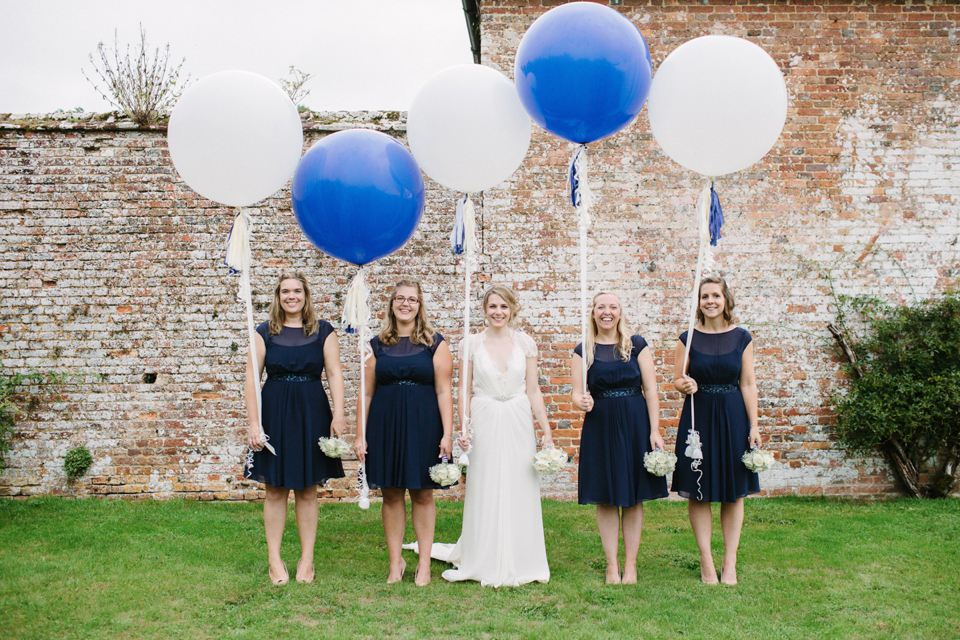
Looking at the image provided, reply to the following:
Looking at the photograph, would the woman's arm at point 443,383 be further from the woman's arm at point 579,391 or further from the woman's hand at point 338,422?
the woman's arm at point 579,391

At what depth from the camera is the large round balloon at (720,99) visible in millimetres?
3381

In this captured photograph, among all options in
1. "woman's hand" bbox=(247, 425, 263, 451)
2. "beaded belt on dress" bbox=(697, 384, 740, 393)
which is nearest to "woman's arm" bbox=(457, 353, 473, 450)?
"woman's hand" bbox=(247, 425, 263, 451)

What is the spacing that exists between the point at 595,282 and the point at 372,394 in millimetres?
2433

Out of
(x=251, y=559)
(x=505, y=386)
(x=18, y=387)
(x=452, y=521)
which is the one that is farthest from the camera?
(x=18, y=387)

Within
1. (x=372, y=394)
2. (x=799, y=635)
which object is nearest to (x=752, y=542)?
(x=799, y=635)

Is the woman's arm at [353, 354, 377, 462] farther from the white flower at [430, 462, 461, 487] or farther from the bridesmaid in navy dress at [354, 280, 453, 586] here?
the white flower at [430, 462, 461, 487]

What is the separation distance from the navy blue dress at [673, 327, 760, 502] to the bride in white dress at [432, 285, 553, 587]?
0.82 m

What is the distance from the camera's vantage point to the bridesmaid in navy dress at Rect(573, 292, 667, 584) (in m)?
3.93

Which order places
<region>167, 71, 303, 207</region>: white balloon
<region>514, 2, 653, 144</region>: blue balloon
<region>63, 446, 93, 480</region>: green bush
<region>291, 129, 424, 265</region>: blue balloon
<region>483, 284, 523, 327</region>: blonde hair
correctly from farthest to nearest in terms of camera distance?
1. <region>63, 446, 93, 480</region>: green bush
2. <region>483, 284, 523, 327</region>: blonde hair
3. <region>291, 129, 424, 265</region>: blue balloon
4. <region>167, 71, 303, 207</region>: white balloon
5. <region>514, 2, 653, 144</region>: blue balloon

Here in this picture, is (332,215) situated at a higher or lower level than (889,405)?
higher

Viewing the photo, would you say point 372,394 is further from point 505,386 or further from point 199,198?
point 199,198

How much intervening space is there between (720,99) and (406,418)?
2.25 meters

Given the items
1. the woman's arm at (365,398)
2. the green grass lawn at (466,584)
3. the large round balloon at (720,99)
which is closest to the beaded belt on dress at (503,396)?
the woman's arm at (365,398)

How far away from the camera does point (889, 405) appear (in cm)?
555
